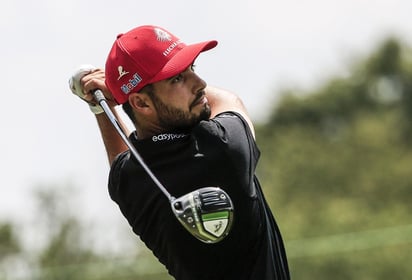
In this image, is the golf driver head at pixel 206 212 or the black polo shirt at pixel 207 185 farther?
the black polo shirt at pixel 207 185

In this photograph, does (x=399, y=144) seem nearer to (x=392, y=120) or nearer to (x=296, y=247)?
(x=392, y=120)

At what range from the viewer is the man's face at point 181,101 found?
14.4ft

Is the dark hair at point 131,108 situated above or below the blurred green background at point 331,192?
above

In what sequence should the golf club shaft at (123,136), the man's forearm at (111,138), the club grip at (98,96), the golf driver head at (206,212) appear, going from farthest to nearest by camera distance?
the man's forearm at (111,138)
the club grip at (98,96)
the golf club shaft at (123,136)
the golf driver head at (206,212)

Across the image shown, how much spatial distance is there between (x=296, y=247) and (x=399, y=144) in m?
15.1

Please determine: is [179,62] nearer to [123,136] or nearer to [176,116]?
[176,116]

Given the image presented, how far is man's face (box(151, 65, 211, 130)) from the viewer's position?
438cm

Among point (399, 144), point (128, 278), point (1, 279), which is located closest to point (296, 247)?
point (128, 278)

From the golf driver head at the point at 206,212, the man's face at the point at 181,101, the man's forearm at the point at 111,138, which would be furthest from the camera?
the man's forearm at the point at 111,138

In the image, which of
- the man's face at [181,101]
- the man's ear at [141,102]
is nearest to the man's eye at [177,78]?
the man's face at [181,101]

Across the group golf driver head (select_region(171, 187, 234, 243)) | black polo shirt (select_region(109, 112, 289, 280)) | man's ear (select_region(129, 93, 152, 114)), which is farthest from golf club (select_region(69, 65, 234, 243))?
man's ear (select_region(129, 93, 152, 114))

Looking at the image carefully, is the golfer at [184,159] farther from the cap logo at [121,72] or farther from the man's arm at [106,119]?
the man's arm at [106,119]

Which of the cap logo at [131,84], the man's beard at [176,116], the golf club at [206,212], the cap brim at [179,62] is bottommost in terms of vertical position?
the golf club at [206,212]

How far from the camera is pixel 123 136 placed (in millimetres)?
4473
